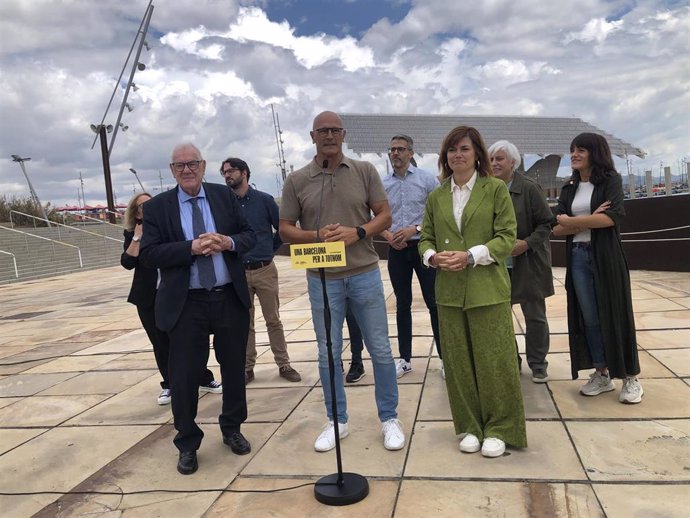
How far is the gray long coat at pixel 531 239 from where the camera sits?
3840 mm

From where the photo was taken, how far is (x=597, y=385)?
12.4ft

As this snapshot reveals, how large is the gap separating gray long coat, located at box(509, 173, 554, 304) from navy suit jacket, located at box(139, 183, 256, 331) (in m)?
1.93

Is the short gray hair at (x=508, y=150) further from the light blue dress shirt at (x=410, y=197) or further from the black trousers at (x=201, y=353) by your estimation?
the black trousers at (x=201, y=353)

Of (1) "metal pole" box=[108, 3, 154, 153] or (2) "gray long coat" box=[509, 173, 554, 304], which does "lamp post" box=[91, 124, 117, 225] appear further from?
(2) "gray long coat" box=[509, 173, 554, 304]

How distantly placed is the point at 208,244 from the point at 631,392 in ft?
9.35

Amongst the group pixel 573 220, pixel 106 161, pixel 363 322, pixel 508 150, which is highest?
pixel 106 161

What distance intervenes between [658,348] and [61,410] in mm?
5059

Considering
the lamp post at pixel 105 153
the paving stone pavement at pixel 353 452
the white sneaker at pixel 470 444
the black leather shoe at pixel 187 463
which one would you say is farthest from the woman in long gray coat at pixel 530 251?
the lamp post at pixel 105 153

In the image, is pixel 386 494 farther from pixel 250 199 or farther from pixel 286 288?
pixel 286 288

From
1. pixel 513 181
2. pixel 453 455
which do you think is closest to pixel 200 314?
pixel 453 455

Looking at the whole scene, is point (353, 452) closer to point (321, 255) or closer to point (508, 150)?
point (321, 255)

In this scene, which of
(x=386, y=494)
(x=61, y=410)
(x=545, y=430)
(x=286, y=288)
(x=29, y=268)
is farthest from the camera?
(x=29, y=268)

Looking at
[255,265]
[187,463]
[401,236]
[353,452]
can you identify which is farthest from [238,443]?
[401,236]

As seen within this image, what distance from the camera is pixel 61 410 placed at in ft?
14.4
